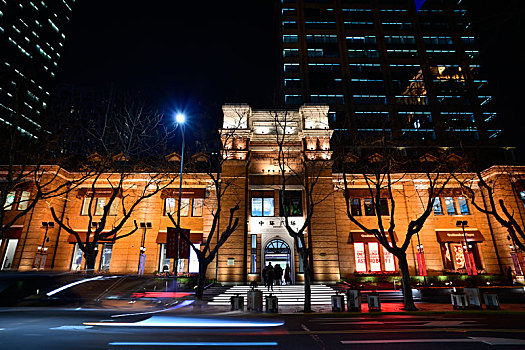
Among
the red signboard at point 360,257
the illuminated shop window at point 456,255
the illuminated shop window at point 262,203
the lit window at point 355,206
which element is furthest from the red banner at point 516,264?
the illuminated shop window at point 262,203

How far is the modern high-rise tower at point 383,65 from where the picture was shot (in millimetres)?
54375

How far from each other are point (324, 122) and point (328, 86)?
29.8 metres

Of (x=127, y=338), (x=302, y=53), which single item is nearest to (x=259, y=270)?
Answer: (x=127, y=338)

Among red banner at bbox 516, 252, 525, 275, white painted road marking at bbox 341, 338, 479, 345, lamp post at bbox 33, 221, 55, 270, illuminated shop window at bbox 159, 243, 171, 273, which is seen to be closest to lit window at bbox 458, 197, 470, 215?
red banner at bbox 516, 252, 525, 275

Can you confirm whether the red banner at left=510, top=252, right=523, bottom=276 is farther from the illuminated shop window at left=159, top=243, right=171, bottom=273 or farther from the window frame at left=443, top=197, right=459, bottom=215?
the illuminated shop window at left=159, top=243, right=171, bottom=273

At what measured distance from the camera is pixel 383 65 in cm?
5706

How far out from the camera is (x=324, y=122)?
28.2 metres

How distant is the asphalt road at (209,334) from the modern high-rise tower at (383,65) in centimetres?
4685

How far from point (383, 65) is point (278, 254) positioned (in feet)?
164

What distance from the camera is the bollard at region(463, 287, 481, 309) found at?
1443 cm

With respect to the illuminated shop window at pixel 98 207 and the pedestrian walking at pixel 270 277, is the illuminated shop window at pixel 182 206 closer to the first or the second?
the illuminated shop window at pixel 98 207

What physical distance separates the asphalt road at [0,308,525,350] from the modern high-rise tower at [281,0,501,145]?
154 feet

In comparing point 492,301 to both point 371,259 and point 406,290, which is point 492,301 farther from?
point 371,259

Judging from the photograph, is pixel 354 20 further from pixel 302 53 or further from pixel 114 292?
pixel 114 292
